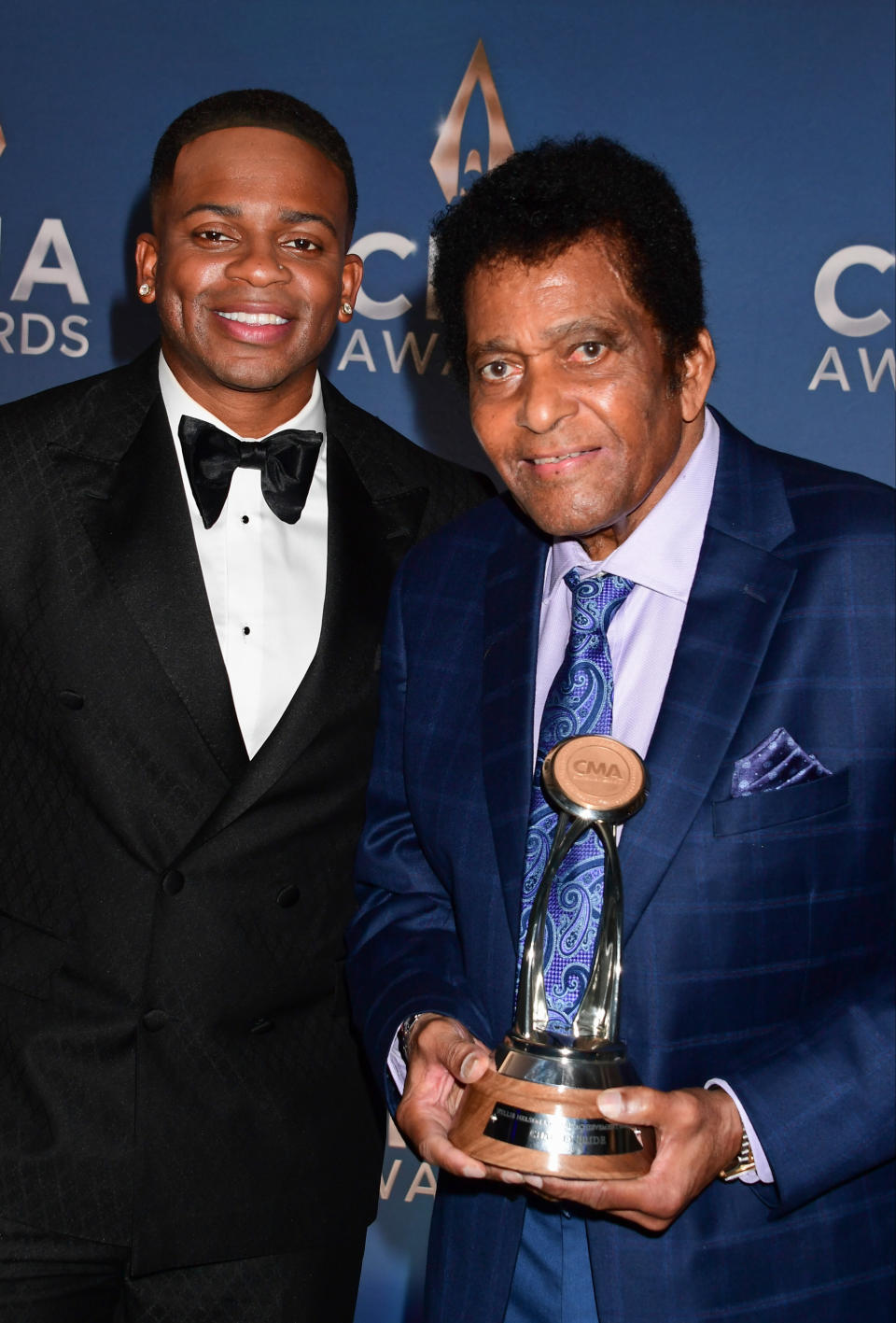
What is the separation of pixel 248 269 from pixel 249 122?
0.26m

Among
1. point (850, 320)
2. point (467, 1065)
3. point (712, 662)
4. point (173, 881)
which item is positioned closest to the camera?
point (467, 1065)

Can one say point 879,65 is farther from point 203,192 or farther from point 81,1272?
point 81,1272

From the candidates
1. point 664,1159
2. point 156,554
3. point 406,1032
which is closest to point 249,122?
point 156,554

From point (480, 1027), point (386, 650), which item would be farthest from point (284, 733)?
point (480, 1027)

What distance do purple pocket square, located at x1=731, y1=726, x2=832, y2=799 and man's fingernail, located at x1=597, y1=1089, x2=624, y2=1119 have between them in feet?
1.12

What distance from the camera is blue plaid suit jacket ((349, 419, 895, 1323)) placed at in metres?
1.38

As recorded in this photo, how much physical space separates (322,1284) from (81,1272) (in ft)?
1.11

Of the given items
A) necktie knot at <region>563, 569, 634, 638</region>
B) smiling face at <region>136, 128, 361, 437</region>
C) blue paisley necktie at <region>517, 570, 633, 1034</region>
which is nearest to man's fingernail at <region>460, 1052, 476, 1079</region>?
blue paisley necktie at <region>517, 570, 633, 1034</region>

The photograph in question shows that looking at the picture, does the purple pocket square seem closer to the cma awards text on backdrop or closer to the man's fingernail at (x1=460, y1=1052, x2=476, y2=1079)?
the man's fingernail at (x1=460, y1=1052, x2=476, y2=1079)

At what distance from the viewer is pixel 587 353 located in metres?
1.56

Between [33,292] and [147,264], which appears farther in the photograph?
[33,292]

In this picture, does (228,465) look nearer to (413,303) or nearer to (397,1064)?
(397,1064)

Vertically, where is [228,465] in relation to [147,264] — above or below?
below

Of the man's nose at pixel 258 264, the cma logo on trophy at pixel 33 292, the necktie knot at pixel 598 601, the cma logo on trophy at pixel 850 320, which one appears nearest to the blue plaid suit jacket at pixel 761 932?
the necktie knot at pixel 598 601
